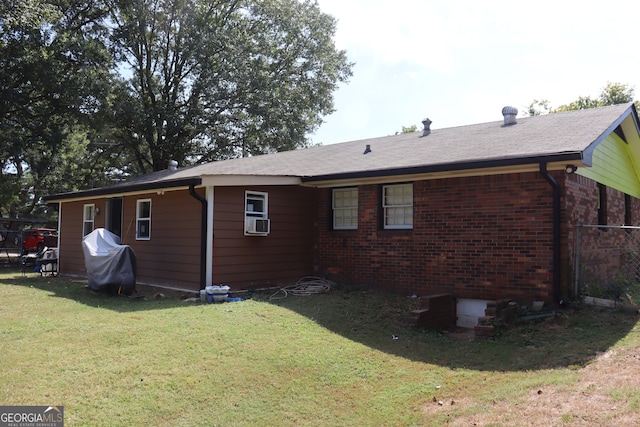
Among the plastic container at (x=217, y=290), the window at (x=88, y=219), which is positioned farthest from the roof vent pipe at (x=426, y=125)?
the window at (x=88, y=219)

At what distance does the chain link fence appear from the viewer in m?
8.27

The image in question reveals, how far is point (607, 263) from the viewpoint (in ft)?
34.1

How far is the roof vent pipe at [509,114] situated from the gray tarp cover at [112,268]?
9.55 metres

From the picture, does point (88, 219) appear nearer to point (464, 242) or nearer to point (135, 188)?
point (135, 188)

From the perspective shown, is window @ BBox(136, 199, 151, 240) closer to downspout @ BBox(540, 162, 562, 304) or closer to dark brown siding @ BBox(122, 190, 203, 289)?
dark brown siding @ BBox(122, 190, 203, 289)

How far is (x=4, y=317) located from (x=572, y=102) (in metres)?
38.6

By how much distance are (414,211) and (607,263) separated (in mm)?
4432

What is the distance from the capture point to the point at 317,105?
27953mm

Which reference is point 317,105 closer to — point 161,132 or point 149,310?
point 161,132

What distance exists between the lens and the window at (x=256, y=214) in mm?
10750

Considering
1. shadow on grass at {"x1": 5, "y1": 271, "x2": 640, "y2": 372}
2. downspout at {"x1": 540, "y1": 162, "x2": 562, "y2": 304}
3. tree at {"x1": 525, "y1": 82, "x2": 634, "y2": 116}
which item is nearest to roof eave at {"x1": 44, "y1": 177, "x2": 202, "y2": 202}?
shadow on grass at {"x1": 5, "y1": 271, "x2": 640, "y2": 372}

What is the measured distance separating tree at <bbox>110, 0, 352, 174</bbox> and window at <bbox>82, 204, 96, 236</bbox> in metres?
8.65

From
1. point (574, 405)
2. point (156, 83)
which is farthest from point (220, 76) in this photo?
point (574, 405)

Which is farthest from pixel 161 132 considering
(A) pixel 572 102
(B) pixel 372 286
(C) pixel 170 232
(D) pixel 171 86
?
(A) pixel 572 102
